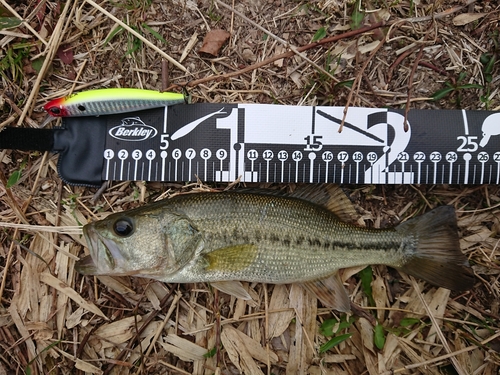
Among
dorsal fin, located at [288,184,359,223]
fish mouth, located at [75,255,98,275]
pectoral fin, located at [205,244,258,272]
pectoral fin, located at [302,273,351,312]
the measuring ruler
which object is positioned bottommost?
pectoral fin, located at [302,273,351,312]

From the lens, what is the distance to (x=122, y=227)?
2.94 meters

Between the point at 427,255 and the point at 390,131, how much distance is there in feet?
3.65

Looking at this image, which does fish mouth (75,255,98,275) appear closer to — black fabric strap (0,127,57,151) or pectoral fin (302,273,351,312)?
black fabric strap (0,127,57,151)

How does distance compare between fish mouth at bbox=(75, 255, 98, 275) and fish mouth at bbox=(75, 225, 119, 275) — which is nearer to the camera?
fish mouth at bbox=(75, 225, 119, 275)

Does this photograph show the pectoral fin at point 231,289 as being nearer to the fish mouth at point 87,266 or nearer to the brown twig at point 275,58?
the fish mouth at point 87,266

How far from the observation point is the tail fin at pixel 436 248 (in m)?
3.21

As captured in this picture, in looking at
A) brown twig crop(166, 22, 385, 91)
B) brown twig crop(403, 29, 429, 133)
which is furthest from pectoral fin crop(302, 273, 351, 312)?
brown twig crop(166, 22, 385, 91)

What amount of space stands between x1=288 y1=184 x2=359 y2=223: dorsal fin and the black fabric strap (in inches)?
87.2

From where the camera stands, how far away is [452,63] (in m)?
3.58

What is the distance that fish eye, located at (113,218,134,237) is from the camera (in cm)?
294

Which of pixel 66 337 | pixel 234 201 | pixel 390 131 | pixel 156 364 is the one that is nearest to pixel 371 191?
pixel 390 131

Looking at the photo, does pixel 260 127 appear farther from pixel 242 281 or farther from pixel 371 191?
pixel 242 281

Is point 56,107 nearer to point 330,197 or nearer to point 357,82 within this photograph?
point 330,197

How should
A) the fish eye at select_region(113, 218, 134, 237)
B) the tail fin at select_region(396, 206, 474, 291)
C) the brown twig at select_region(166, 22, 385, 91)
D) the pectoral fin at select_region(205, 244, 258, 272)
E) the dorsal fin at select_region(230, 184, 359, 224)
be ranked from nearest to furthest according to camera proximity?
the fish eye at select_region(113, 218, 134, 237), the pectoral fin at select_region(205, 244, 258, 272), the tail fin at select_region(396, 206, 474, 291), the dorsal fin at select_region(230, 184, 359, 224), the brown twig at select_region(166, 22, 385, 91)
